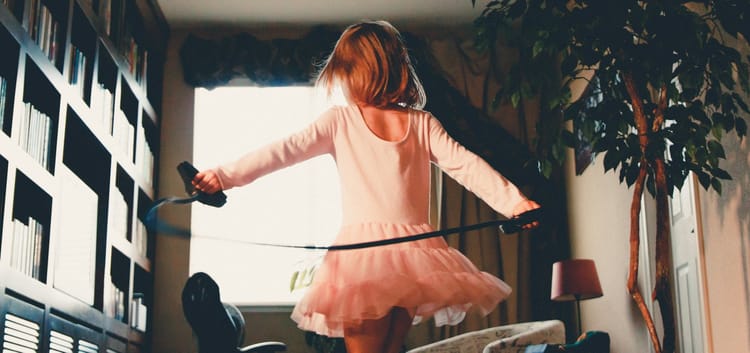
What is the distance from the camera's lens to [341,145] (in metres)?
1.95

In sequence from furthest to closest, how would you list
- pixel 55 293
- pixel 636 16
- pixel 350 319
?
pixel 55 293
pixel 636 16
pixel 350 319

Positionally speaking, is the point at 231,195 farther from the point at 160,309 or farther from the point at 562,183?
the point at 562,183

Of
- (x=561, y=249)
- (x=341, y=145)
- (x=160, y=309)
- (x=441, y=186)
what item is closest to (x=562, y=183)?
(x=561, y=249)

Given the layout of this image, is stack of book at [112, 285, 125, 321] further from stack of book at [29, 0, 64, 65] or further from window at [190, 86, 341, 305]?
stack of book at [29, 0, 64, 65]

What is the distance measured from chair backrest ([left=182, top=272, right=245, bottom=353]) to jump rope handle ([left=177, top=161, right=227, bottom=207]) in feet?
1.43

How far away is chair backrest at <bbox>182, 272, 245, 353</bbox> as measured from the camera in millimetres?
2139

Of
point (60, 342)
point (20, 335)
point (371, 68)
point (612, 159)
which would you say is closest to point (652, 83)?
point (612, 159)

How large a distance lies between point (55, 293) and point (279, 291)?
2.16 meters

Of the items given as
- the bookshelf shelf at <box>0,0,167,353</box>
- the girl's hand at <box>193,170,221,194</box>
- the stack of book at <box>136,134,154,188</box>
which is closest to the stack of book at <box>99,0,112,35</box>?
the bookshelf shelf at <box>0,0,167,353</box>

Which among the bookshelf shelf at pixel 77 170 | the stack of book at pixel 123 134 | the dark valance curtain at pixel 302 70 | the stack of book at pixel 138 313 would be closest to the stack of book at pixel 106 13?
the bookshelf shelf at pixel 77 170

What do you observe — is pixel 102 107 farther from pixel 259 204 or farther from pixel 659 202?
pixel 659 202

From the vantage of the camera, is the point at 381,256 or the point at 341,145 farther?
the point at 341,145

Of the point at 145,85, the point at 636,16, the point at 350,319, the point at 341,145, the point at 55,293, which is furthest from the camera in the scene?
the point at 145,85

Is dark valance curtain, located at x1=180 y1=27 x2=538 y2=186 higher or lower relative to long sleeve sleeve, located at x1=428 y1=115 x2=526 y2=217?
higher
